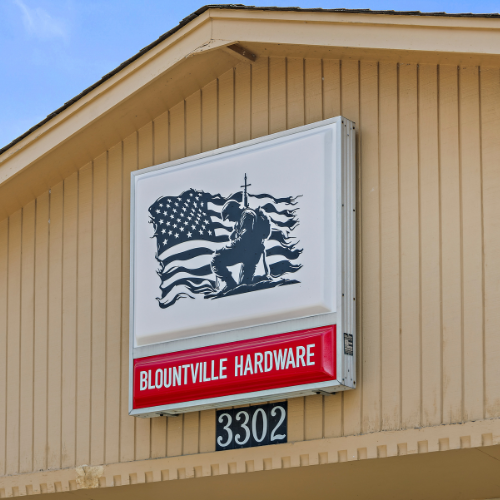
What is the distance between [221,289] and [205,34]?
2.68 m

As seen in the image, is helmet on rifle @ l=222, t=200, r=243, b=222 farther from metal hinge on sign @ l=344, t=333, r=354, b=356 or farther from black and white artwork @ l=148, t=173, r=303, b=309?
metal hinge on sign @ l=344, t=333, r=354, b=356

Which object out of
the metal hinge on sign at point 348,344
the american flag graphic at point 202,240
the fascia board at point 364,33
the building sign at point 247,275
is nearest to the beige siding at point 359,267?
the metal hinge on sign at point 348,344

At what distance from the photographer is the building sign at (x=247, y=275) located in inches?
359

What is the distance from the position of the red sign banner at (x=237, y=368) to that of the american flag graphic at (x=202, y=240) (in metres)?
0.59

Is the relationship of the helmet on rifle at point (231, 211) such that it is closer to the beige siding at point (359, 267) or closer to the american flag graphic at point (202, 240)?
the american flag graphic at point (202, 240)

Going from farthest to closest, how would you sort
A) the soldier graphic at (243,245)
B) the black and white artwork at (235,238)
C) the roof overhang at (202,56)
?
the soldier graphic at (243,245) → the black and white artwork at (235,238) → the roof overhang at (202,56)

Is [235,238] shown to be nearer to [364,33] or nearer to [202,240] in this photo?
[202,240]

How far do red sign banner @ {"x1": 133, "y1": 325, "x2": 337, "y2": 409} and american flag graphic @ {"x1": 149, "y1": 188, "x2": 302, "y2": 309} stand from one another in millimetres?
587

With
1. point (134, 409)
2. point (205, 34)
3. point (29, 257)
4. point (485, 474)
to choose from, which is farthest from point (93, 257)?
point (485, 474)

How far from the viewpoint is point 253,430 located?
31.1 ft

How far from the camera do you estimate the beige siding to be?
8609 millimetres

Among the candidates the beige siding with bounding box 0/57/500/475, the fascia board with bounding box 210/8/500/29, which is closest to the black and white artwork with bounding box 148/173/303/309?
the beige siding with bounding box 0/57/500/475

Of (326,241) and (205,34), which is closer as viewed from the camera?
(326,241)

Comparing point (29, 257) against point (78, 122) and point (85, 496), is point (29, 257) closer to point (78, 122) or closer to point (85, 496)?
point (78, 122)
